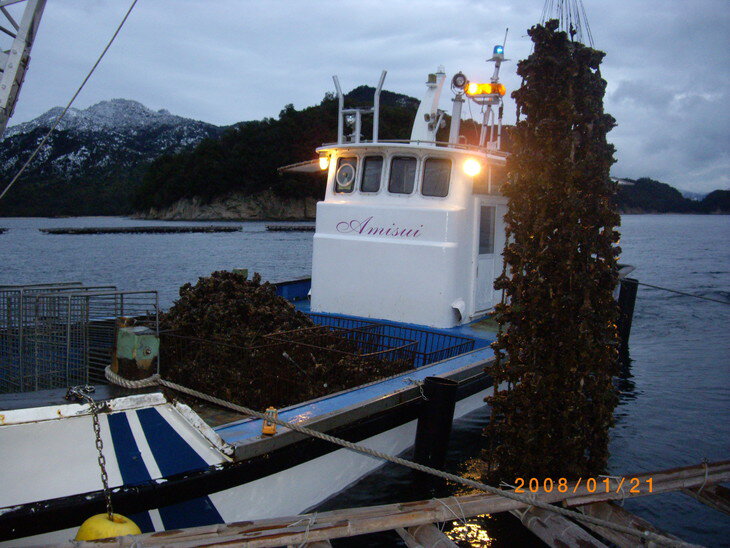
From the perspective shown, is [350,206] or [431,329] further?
[350,206]

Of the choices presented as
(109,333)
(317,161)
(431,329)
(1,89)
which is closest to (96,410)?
(109,333)

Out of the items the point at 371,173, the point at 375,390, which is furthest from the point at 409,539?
the point at 371,173

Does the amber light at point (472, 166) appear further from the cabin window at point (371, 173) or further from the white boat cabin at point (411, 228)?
the cabin window at point (371, 173)

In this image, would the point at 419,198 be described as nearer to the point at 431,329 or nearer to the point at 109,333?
the point at 431,329

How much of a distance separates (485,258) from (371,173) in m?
2.56

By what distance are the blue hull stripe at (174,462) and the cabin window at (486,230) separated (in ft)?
23.6

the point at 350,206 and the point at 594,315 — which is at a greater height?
the point at 350,206

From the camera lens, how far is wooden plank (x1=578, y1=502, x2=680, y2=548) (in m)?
4.61

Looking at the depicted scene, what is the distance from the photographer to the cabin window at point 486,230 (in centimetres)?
1062

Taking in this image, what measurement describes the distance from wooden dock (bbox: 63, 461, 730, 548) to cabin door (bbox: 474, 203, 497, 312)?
538 cm

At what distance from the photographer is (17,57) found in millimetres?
7047

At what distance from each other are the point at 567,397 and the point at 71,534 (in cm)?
419

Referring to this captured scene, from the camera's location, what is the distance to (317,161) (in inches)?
448
